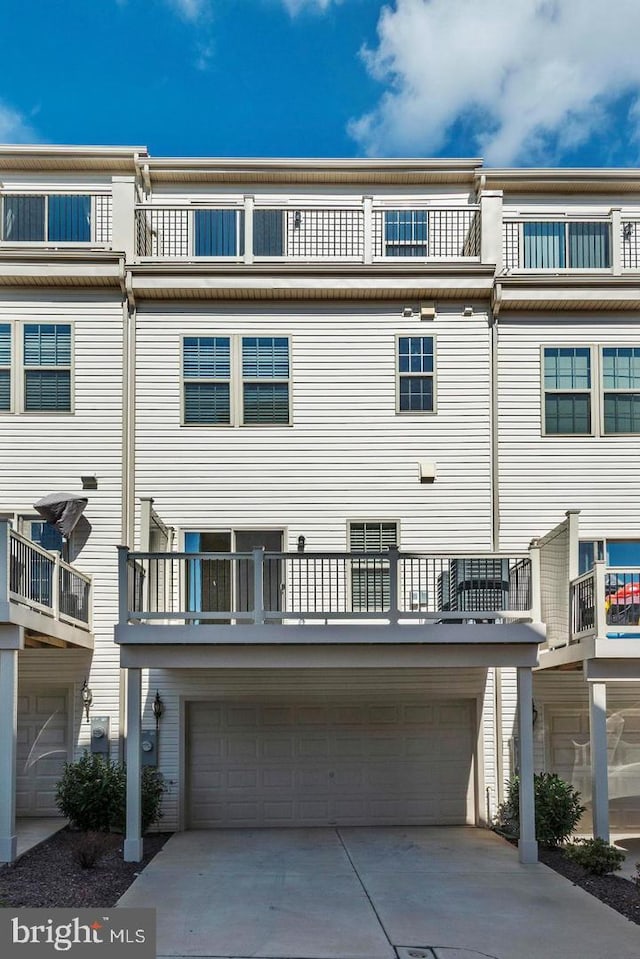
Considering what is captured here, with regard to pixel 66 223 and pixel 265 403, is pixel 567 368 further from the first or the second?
pixel 66 223

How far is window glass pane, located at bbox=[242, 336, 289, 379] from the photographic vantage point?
47.4 feet

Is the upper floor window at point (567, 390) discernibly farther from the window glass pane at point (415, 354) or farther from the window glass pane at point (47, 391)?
the window glass pane at point (47, 391)

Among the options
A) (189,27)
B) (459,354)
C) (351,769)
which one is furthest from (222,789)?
(189,27)

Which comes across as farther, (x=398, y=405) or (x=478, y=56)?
(x=478, y=56)

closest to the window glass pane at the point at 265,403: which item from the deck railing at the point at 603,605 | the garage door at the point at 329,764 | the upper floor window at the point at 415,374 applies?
the upper floor window at the point at 415,374

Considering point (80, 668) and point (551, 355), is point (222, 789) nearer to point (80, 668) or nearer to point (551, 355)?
point (80, 668)

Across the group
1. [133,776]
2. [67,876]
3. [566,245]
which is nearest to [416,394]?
[566,245]

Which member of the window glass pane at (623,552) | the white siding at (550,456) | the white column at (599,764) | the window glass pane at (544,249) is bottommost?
the white column at (599,764)

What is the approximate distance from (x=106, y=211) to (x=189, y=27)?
6805 mm

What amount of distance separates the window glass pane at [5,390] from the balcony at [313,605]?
3.54m

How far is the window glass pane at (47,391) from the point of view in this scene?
14141mm

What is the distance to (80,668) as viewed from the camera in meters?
13.8

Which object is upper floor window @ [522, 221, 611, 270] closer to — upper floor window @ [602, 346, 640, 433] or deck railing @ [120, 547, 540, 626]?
upper floor window @ [602, 346, 640, 433]

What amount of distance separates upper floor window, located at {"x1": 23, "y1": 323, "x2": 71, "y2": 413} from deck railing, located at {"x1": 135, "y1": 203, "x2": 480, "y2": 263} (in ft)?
5.91
